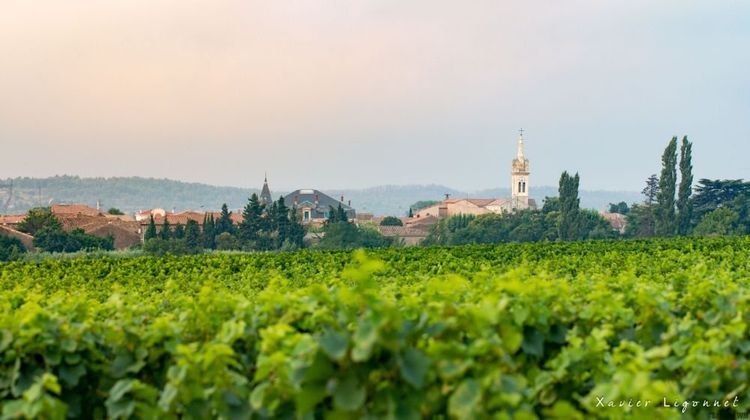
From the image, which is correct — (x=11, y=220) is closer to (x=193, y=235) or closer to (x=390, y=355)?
(x=193, y=235)

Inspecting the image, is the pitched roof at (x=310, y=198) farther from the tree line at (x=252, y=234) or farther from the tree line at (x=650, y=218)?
the tree line at (x=252, y=234)

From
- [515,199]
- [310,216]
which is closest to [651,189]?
[515,199]

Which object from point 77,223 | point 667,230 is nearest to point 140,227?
point 77,223

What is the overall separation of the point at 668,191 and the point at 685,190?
1.40 meters

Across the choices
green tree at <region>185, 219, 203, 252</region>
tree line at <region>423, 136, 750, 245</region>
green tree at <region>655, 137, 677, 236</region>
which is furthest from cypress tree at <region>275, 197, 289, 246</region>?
green tree at <region>655, 137, 677, 236</region>

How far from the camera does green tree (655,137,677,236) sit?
79750 mm

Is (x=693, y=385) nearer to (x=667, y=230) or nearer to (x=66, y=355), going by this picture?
(x=66, y=355)

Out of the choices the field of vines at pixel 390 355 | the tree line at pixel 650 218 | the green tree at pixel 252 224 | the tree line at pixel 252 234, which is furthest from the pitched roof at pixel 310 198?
the field of vines at pixel 390 355

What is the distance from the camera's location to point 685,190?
262 feet

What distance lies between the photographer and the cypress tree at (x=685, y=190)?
79.4 metres

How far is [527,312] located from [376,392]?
1232 mm

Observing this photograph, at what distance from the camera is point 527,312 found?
4793mm

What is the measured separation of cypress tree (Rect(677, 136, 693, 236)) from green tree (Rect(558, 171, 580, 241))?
320 inches

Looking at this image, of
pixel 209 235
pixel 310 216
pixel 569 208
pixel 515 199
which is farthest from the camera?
pixel 310 216
